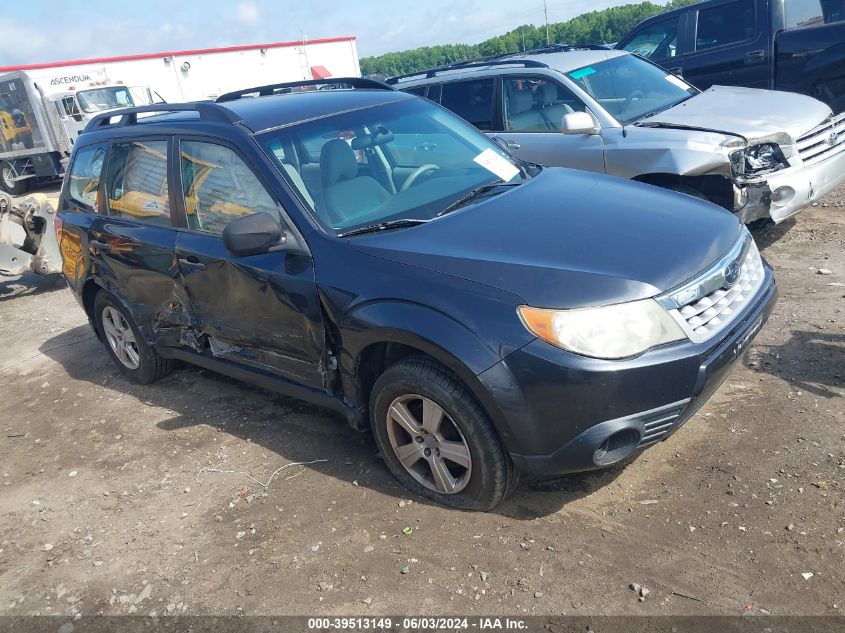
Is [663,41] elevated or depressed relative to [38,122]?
depressed

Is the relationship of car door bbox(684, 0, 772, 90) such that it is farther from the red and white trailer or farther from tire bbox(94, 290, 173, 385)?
the red and white trailer

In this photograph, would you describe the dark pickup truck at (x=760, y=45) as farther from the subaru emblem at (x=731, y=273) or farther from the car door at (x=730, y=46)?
the subaru emblem at (x=731, y=273)

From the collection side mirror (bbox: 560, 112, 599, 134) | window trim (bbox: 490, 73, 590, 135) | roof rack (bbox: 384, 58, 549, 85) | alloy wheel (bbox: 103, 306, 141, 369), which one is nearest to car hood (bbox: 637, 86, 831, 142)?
side mirror (bbox: 560, 112, 599, 134)

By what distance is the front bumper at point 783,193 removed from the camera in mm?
5512

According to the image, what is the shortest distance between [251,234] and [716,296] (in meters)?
2.10

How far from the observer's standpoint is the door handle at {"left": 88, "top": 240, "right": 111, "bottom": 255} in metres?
4.96

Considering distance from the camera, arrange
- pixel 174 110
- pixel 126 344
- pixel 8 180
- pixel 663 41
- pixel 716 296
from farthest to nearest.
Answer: pixel 8 180 < pixel 663 41 < pixel 126 344 < pixel 174 110 < pixel 716 296

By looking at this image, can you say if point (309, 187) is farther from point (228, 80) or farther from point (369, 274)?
point (228, 80)

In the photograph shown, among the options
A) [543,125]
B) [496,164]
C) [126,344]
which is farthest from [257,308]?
[543,125]

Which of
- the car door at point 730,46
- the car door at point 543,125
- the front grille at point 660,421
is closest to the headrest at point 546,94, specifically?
the car door at point 543,125

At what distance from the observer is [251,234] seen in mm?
3369

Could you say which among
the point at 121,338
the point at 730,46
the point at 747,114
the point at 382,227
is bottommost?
the point at 121,338

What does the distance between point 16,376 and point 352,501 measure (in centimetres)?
413

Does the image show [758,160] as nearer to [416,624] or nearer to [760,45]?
[760,45]
